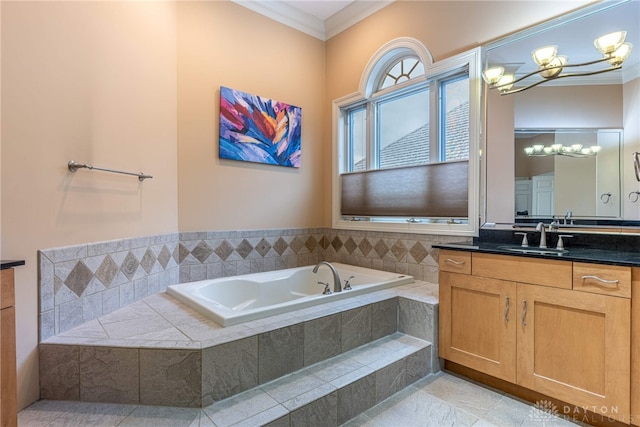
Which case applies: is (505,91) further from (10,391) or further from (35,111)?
(10,391)

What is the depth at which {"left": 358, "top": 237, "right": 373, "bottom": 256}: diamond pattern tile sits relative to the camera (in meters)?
3.28

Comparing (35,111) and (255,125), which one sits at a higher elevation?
(255,125)

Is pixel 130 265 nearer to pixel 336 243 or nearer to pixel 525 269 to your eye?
pixel 336 243

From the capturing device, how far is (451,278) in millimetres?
2113

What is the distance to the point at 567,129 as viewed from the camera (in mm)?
2070

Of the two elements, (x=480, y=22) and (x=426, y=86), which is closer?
(x=480, y=22)

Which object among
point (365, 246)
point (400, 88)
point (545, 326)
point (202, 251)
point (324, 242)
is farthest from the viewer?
point (324, 242)

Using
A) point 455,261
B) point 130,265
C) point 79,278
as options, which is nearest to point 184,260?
point 130,265

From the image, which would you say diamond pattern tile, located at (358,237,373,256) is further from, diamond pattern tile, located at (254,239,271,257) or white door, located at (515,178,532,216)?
white door, located at (515,178,532,216)

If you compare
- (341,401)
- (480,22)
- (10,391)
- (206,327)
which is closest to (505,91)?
(480,22)

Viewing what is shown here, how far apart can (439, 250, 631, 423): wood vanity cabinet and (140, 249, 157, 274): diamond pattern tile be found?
2154 mm

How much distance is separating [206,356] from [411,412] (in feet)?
3.77

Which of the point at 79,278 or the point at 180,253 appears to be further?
the point at 180,253

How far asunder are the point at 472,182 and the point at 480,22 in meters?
1.25
